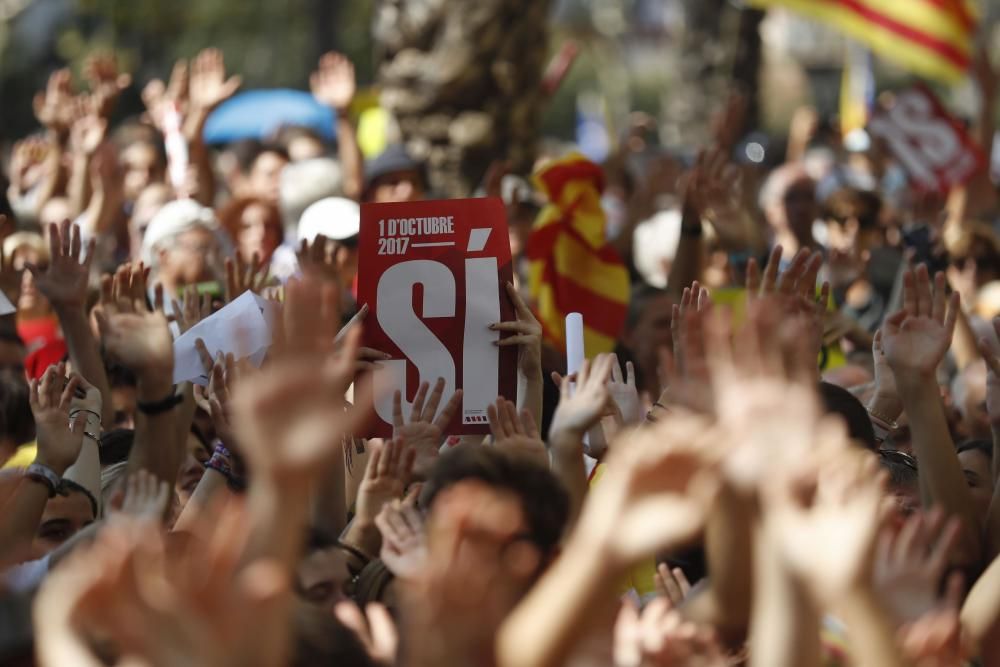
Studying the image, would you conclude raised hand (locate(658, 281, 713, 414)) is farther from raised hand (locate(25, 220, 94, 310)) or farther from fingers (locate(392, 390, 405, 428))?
raised hand (locate(25, 220, 94, 310))

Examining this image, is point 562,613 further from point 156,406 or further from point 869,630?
point 156,406

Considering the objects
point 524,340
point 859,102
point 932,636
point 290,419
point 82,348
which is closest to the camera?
point 290,419

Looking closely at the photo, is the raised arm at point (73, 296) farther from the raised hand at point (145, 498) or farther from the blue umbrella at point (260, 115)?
the blue umbrella at point (260, 115)

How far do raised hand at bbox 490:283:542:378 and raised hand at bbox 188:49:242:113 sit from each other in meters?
4.76

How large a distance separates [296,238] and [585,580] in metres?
5.76

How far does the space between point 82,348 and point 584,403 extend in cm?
220

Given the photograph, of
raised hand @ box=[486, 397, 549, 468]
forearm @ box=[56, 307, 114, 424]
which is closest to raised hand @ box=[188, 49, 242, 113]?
forearm @ box=[56, 307, 114, 424]

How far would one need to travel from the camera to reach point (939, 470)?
418 cm

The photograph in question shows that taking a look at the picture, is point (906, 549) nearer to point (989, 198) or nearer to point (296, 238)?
point (296, 238)

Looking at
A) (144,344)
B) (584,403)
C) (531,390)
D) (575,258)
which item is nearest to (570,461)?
(584,403)

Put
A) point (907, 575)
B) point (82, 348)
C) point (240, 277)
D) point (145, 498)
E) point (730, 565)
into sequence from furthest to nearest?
point (240, 277), point (82, 348), point (145, 498), point (730, 565), point (907, 575)

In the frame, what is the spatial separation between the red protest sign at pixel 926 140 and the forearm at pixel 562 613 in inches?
313

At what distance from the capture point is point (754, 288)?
15.6 ft

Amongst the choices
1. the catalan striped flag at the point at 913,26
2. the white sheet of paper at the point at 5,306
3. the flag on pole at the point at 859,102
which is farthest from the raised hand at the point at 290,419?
the flag on pole at the point at 859,102
